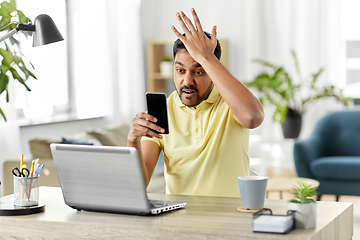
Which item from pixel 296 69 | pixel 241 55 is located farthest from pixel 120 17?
pixel 296 69

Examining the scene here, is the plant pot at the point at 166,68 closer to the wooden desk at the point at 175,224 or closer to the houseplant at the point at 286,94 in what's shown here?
the houseplant at the point at 286,94

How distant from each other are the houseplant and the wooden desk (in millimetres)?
3782

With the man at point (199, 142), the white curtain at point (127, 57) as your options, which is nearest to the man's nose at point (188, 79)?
the man at point (199, 142)

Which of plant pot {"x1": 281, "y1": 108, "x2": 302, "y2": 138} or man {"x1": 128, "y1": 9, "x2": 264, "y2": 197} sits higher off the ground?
man {"x1": 128, "y1": 9, "x2": 264, "y2": 197}

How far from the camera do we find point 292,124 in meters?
5.11

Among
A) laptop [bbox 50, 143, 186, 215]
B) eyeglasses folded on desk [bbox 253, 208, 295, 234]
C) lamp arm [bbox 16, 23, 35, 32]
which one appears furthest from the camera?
lamp arm [bbox 16, 23, 35, 32]

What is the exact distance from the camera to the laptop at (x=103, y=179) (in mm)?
1236

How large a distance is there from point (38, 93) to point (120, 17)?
5.30ft

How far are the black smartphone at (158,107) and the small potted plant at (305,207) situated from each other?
0.48 m

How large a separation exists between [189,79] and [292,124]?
3637 mm

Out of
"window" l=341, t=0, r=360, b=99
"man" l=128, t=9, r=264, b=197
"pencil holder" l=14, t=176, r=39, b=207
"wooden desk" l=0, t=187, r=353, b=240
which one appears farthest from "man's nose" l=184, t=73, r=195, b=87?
"window" l=341, t=0, r=360, b=99

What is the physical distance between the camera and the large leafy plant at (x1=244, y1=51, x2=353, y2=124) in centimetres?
512

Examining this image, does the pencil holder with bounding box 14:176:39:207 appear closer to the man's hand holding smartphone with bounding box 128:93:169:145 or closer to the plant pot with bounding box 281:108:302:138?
the man's hand holding smartphone with bounding box 128:93:169:145

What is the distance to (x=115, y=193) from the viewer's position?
4.21 feet
